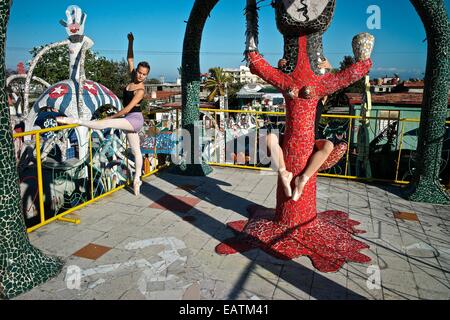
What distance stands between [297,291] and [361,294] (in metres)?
0.61

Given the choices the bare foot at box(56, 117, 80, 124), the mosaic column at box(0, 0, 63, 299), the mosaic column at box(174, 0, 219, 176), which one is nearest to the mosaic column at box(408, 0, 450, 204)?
the mosaic column at box(174, 0, 219, 176)

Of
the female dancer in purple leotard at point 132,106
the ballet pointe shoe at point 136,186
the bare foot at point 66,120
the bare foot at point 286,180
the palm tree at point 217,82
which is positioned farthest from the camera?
the palm tree at point 217,82

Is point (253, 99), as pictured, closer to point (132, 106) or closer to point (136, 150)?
point (136, 150)

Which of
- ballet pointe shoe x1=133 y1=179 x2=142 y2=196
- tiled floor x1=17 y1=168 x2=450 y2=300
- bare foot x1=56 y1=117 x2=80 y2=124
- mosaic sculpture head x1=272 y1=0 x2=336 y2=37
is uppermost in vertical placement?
mosaic sculpture head x1=272 y1=0 x2=336 y2=37

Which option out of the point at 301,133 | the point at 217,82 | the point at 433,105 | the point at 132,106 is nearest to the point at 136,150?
the point at 132,106

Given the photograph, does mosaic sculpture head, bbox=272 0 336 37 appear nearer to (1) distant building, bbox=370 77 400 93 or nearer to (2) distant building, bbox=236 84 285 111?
(1) distant building, bbox=370 77 400 93

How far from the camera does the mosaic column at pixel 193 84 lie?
6508mm

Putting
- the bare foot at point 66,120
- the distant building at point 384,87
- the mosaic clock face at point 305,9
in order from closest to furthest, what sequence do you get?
the mosaic clock face at point 305,9 → the bare foot at point 66,120 → the distant building at point 384,87

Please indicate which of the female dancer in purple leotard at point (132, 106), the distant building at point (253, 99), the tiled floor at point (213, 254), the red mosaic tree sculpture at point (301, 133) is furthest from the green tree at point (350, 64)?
the distant building at point (253, 99)

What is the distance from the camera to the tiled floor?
126 inches

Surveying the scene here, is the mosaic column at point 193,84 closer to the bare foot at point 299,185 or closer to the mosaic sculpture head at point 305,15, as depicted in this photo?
the mosaic sculpture head at point 305,15

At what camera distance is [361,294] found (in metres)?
3.17

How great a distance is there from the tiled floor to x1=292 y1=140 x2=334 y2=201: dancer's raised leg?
82cm

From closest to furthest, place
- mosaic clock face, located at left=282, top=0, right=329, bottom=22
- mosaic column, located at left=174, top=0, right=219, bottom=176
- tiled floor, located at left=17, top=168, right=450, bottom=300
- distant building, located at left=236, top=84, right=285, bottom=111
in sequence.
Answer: tiled floor, located at left=17, top=168, right=450, bottom=300 < mosaic clock face, located at left=282, top=0, right=329, bottom=22 < mosaic column, located at left=174, top=0, right=219, bottom=176 < distant building, located at left=236, top=84, right=285, bottom=111
